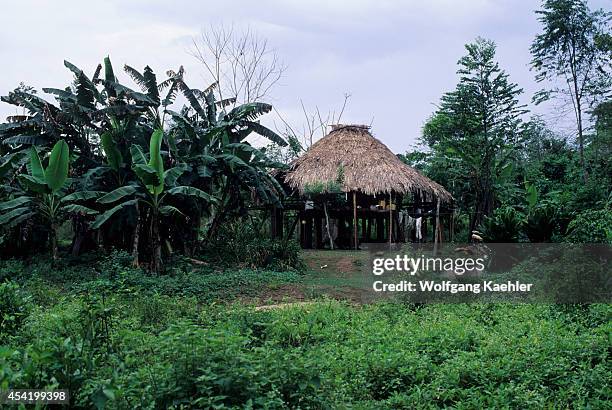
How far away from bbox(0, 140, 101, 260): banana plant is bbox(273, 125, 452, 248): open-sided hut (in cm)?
626

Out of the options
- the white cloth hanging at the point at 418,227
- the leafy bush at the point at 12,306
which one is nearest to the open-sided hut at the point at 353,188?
the white cloth hanging at the point at 418,227

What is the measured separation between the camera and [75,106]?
12.4m

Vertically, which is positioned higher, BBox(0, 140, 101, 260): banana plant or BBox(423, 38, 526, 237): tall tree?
BBox(423, 38, 526, 237): tall tree

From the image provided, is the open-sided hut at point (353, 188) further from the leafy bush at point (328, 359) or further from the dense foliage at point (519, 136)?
the leafy bush at point (328, 359)

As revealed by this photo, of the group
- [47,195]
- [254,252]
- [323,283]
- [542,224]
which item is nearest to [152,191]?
[47,195]

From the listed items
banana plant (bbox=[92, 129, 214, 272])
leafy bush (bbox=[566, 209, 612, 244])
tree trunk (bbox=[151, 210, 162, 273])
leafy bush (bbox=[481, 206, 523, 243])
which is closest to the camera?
leafy bush (bbox=[566, 209, 612, 244])

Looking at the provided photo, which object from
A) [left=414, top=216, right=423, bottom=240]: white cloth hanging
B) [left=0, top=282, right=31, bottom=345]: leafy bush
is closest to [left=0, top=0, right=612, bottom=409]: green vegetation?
[left=0, top=282, right=31, bottom=345]: leafy bush

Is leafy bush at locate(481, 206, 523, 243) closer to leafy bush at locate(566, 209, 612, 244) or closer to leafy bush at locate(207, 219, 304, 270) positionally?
leafy bush at locate(566, 209, 612, 244)

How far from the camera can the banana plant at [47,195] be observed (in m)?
10.5

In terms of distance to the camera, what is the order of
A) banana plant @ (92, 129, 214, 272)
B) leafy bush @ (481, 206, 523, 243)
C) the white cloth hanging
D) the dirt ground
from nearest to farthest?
1. the dirt ground
2. banana plant @ (92, 129, 214, 272)
3. leafy bush @ (481, 206, 523, 243)
4. the white cloth hanging

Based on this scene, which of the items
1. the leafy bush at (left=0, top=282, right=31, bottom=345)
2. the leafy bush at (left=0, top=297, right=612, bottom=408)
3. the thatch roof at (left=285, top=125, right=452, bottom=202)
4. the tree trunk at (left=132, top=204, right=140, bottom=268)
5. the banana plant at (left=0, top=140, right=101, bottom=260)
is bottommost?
the leafy bush at (left=0, top=297, right=612, bottom=408)

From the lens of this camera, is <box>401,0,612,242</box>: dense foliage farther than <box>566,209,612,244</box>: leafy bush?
Yes

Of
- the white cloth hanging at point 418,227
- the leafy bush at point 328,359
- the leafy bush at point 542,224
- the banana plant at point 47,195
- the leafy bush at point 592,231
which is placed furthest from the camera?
the white cloth hanging at point 418,227

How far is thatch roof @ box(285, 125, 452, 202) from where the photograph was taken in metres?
16.9
